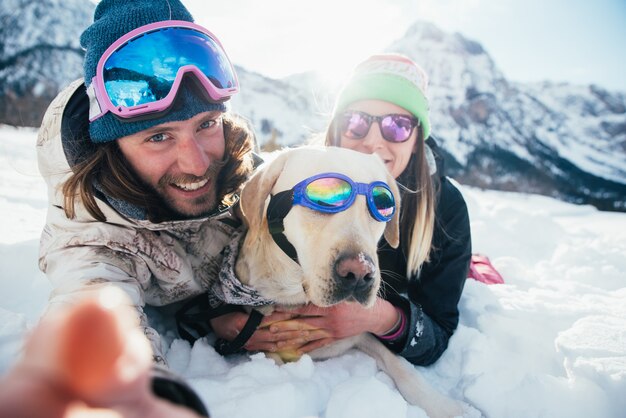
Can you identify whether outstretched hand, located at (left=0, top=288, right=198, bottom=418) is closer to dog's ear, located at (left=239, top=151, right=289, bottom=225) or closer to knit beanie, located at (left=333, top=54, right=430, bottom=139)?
dog's ear, located at (left=239, top=151, right=289, bottom=225)

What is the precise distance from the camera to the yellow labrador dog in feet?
5.52

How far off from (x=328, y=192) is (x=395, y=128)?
128 cm

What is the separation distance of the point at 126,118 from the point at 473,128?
3007 centimetres

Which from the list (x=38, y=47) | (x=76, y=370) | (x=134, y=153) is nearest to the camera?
(x=76, y=370)

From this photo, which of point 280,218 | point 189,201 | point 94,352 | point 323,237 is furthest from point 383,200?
point 94,352

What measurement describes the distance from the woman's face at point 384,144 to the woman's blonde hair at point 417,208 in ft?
0.38

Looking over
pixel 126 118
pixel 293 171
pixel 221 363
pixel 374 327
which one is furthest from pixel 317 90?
pixel 221 363

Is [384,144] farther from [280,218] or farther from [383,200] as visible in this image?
[280,218]

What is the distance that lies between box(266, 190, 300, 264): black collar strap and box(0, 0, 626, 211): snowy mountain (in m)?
11.2

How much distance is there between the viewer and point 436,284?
2605 mm

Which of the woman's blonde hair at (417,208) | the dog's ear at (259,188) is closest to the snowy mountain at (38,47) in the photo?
the dog's ear at (259,188)

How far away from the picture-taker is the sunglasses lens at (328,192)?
1797 mm

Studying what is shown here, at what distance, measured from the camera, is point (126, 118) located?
6.03 ft

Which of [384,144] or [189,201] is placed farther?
[384,144]
